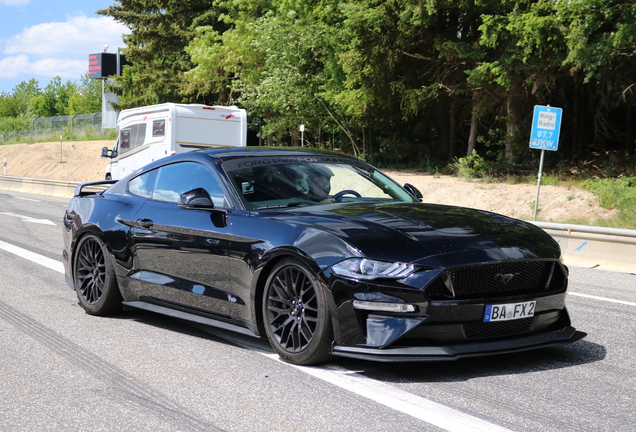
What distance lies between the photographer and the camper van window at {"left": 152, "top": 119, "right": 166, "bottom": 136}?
73.2 feet

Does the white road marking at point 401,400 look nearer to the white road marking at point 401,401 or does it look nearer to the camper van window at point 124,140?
the white road marking at point 401,401

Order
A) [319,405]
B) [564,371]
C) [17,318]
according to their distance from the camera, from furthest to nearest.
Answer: [17,318] → [564,371] → [319,405]

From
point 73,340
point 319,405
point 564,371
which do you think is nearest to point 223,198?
point 73,340

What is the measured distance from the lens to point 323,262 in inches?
184

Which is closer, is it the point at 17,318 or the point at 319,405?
the point at 319,405

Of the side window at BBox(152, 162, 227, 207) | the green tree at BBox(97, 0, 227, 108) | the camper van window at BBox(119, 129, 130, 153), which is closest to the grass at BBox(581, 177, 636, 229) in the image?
the side window at BBox(152, 162, 227, 207)

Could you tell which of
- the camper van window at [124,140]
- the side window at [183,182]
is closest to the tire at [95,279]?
the side window at [183,182]

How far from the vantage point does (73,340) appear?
580cm

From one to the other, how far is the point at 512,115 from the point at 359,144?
11.9 metres

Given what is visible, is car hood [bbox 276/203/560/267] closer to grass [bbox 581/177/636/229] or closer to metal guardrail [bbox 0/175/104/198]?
grass [bbox 581/177/636/229]

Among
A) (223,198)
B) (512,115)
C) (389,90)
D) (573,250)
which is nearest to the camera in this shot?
(223,198)

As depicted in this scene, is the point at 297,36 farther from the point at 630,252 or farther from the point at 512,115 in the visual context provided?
the point at 630,252

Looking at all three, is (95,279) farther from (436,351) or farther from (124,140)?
(124,140)

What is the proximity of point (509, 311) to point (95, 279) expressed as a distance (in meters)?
3.80
